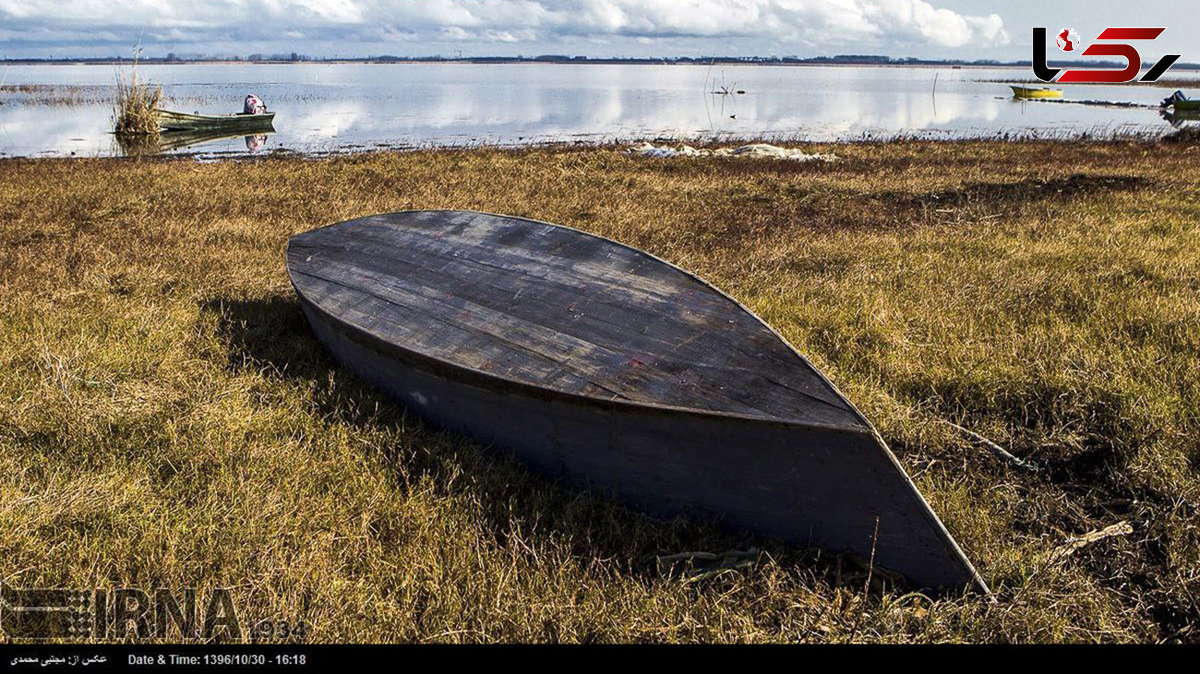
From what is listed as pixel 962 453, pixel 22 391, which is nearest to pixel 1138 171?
pixel 962 453

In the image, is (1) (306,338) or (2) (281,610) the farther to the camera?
(1) (306,338)

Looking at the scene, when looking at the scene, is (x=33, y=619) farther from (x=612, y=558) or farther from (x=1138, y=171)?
(x=1138, y=171)

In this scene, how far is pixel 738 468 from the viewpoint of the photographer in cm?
251

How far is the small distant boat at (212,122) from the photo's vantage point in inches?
897

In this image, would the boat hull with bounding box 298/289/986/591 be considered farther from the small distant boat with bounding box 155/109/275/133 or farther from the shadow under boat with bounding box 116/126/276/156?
the small distant boat with bounding box 155/109/275/133

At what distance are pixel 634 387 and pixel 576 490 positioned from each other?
0.53 meters

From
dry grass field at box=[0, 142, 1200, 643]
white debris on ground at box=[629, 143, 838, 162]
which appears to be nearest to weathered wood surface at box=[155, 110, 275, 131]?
white debris on ground at box=[629, 143, 838, 162]

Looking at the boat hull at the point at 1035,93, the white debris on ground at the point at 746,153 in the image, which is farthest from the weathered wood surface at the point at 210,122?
the boat hull at the point at 1035,93

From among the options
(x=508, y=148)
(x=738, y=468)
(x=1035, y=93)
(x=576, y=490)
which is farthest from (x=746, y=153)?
(x=1035, y=93)

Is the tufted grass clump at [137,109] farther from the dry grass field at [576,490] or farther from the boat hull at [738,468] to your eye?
the boat hull at [738,468]

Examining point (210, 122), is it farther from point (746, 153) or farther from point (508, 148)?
point (746, 153)

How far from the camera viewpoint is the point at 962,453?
3266mm

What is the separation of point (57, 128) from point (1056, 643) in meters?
32.3

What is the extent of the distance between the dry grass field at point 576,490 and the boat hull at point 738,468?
0.32 feet
